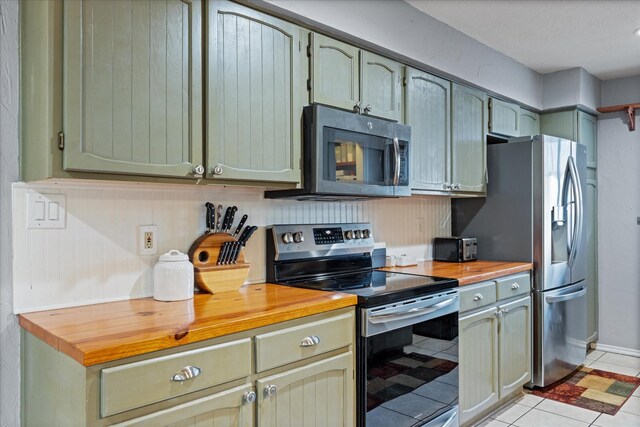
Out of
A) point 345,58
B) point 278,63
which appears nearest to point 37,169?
point 278,63

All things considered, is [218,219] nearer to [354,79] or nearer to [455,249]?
[354,79]

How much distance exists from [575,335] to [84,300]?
3.28 m

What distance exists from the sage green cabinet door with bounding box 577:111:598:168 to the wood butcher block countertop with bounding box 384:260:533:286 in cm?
149

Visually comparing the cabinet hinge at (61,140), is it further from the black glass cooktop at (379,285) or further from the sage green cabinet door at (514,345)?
the sage green cabinet door at (514,345)

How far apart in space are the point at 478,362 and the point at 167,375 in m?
1.89

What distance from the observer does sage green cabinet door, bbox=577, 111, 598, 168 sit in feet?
12.8

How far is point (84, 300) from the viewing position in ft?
5.60

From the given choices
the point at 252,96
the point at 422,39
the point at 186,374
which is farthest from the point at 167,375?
the point at 422,39

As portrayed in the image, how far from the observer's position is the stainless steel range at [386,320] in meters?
1.90

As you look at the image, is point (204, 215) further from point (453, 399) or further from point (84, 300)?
point (453, 399)

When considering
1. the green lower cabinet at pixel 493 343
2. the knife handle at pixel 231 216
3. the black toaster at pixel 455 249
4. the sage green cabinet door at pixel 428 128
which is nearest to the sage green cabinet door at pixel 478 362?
the green lower cabinet at pixel 493 343

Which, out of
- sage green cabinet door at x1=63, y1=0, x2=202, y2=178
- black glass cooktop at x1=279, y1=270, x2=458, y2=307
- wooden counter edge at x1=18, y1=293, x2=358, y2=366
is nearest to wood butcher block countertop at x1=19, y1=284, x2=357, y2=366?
wooden counter edge at x1=18, y1=293, x2=358, y2=366

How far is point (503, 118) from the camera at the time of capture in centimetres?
350

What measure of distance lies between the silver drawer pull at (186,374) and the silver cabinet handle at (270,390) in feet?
0.92
